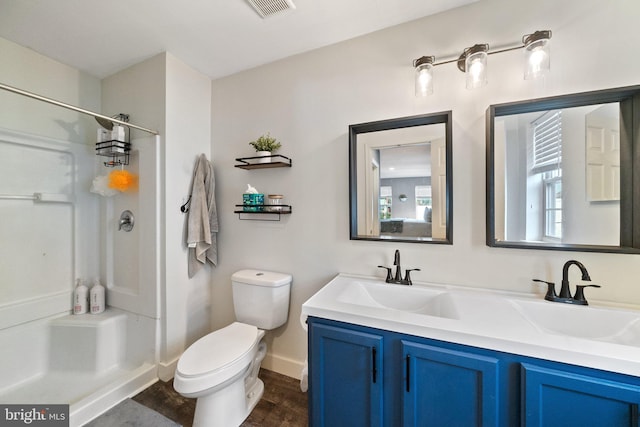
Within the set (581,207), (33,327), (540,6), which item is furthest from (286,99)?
(33,327)

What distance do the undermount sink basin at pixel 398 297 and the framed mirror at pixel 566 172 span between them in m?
0.44

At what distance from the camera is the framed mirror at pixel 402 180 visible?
139 centimetres

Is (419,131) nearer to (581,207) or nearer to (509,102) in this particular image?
(509,102)

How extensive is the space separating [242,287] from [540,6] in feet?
7.72

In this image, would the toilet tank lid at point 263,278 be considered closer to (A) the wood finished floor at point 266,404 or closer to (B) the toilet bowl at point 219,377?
(B) the toilet bowl at point 219,377

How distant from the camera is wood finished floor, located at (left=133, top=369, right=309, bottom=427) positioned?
55.7 inches

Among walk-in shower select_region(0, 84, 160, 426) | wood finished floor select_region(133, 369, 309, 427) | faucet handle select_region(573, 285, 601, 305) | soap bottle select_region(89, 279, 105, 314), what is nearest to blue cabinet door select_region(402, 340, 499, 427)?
faucet handle select_region(573, 285, 601, 305)

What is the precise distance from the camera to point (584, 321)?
3.45 ft

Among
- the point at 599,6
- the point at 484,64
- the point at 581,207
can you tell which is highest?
the point at 599,6

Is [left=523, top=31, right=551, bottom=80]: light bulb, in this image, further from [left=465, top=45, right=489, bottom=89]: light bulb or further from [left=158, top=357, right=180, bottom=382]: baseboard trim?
[left=158, top=357, right=180, bottom=382]: baseboard trim

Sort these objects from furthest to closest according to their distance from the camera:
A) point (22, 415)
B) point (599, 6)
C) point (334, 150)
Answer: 1. point (334, 150)
2. point (22, 415)
3. point (599, 6)

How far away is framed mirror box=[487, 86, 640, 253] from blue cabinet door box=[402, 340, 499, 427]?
681 mm

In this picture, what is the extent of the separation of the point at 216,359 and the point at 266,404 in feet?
1.81

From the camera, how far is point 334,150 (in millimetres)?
1641
